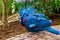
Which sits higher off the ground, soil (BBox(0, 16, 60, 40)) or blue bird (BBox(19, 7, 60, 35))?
blue bird (BBox(19, 7, 60, 35))

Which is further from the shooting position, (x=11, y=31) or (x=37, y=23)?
(x=11, y=31)

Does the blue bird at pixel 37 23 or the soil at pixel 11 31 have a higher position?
the blue bird at pixel 37 23

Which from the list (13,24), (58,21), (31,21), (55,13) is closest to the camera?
(31,21)

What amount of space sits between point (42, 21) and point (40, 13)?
227 mm

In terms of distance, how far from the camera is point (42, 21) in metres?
2.88

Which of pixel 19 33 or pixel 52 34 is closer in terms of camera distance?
pixel 52 34

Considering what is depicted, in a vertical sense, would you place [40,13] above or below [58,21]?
above

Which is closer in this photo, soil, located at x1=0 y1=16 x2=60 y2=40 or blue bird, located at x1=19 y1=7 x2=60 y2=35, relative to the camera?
blue bird, located at x1=19 y1=7 x2=60 y2=35

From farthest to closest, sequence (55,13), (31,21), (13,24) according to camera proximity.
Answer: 1. (55,13)
2. (13,24)
3. (31,21)

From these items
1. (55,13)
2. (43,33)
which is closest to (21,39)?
(43,33)

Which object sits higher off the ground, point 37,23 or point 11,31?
point 37,23

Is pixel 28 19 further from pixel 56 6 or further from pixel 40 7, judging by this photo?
pixel 56 6

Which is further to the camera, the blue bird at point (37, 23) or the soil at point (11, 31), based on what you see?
the soil at point (11, 31)

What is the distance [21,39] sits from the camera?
3.11 meters
